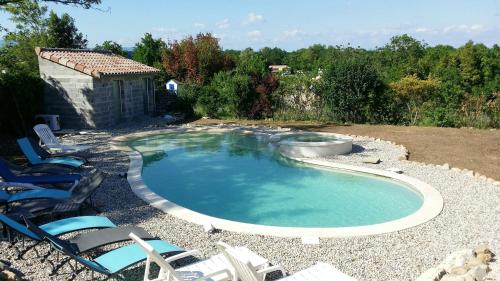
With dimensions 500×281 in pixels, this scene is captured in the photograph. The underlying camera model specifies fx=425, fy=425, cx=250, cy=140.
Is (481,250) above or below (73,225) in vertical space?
below

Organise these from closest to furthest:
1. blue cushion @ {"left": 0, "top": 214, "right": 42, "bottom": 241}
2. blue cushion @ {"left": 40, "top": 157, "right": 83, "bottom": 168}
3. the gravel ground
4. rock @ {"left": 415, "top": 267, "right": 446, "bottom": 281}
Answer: rock @ {"left": 415, "top": 267, "right": 446, "bottom": 281} → blue cushion @ {"left": 0, "top": 214, "right": 42, "bottom": 241} → the gravel ground → blue cushion @ {"left": 40, "top": 157, "right": 83, "bottom": 168}

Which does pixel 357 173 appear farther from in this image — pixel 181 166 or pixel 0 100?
pixel 0 100

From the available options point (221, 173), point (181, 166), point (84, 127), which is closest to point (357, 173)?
point (221, 173)

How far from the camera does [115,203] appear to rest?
8.62m

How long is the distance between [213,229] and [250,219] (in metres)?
1.58

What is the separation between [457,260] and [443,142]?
10.2m

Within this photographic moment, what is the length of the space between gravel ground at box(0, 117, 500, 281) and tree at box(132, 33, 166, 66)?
93.2ft

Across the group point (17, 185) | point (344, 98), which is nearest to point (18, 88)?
point (17, 185)

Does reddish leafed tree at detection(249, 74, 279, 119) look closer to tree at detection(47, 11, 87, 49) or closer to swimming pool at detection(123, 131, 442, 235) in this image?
swimming pool at detection(123, 131, 442, 235)

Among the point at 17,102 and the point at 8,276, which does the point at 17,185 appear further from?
the point at 17,102

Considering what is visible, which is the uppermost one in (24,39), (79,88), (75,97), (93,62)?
(24,39)

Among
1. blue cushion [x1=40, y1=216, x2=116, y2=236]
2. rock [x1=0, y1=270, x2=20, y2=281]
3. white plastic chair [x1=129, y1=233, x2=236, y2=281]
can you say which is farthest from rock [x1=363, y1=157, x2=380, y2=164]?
rock [x1=0, y1=270, x2=20, y2=281]

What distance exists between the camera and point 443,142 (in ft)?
48.5

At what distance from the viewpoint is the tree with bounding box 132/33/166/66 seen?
120 feet
